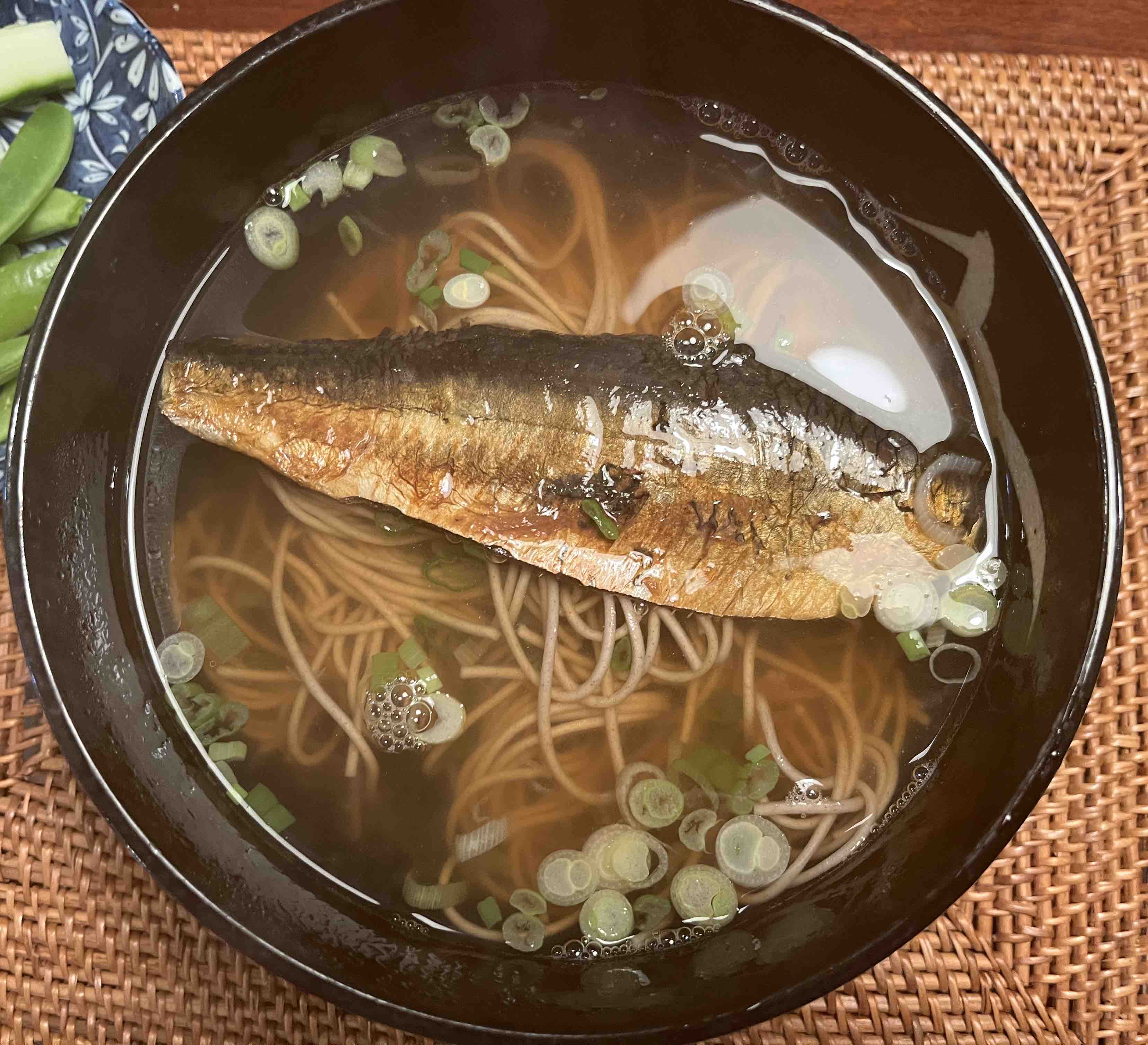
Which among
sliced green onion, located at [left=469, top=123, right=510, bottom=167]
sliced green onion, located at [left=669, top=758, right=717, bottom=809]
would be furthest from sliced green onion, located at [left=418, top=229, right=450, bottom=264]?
sliced green onion, located at [left=669, top=758, right=717, bottom=809]

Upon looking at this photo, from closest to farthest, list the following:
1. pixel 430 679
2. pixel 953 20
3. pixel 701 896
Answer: pixel 701 896, pixel 430 679, pixel 953 20

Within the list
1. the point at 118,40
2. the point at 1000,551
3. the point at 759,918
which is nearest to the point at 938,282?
the point at 1000,551

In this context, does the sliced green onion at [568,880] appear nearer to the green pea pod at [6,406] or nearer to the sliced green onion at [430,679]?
the sliced green onion at [430,679]

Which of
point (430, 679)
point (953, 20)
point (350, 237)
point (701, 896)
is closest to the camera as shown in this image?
point (701, 896)

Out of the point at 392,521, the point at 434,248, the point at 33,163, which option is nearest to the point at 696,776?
the point at 392,521

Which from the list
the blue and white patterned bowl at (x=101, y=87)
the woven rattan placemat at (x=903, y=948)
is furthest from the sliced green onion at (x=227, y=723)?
the blue and white patterned bowl at (x=101, y=87)

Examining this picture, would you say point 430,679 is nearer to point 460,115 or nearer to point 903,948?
point 903,948

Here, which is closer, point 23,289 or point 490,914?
point 490,914
